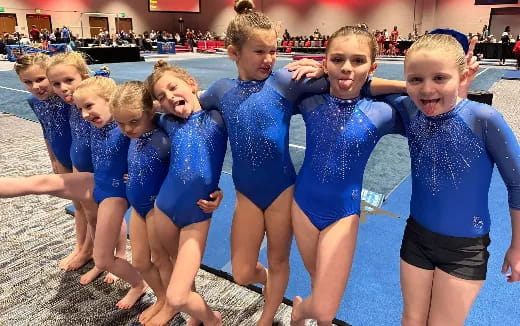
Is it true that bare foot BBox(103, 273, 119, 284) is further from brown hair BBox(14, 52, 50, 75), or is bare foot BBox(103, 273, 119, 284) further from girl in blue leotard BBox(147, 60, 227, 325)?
brown hair BBox(14, 52, 50, 75)

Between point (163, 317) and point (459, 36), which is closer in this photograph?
point (459, 36)

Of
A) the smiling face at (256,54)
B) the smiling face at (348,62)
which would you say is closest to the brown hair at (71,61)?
the smiling face at (256,54)

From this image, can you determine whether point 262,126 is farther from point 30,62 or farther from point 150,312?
point 30,62

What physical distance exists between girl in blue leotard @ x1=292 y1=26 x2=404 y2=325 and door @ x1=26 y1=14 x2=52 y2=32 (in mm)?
26627

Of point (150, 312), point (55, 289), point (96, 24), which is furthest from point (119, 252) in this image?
point (96, 24)

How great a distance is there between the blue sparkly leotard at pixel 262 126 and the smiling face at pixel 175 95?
0.43 feet

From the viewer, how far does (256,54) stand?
6.10 feet

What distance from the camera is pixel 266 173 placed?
1921 millimetres

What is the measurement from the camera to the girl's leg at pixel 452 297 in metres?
1.57

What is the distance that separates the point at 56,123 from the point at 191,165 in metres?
1.18

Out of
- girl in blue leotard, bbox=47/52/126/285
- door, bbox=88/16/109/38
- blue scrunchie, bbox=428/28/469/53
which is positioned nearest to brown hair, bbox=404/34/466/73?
blue scrunchie, bbox=428/28/469/53

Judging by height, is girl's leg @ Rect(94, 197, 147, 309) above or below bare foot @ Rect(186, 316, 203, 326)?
above

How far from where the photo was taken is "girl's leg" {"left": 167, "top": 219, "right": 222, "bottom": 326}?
192cm

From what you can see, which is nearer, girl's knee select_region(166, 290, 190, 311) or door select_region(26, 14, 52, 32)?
girl's knee select_region(166, 290, 190, 311)
